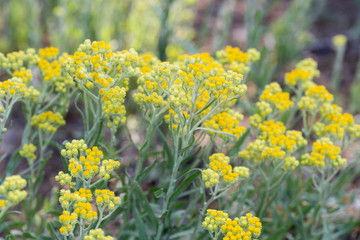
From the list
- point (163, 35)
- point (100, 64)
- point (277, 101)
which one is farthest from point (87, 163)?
point (163, 35)

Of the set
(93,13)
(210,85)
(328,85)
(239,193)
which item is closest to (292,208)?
(239,193)

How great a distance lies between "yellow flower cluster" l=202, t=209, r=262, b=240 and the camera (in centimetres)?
168

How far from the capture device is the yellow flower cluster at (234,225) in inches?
66.3

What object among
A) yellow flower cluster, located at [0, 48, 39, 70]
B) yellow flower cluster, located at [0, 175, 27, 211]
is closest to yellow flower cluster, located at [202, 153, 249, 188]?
yellow flower cluster, located at [0, 175, 27, 211]

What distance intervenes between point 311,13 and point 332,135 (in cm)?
413

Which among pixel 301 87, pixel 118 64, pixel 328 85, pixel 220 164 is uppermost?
pixel 328 85

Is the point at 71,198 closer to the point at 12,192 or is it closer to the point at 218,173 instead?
the point at 12,192

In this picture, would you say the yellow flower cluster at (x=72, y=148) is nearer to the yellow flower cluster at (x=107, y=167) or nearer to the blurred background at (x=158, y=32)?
the yellow flower cluster at (x=107, y=167)

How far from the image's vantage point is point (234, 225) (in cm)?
174

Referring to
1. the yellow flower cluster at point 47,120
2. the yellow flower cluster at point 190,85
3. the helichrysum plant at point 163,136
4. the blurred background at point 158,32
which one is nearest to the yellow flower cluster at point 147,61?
the helichrysum plant at point 163,136

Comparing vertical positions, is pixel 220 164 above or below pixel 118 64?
below

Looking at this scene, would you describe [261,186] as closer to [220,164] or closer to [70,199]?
[220,164]

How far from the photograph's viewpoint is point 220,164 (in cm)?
190

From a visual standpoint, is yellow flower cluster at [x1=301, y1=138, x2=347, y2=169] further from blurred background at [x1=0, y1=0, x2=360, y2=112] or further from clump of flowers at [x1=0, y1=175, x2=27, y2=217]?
clump of flowers at [x1=0, y1=175, x2=27, y2=217]
